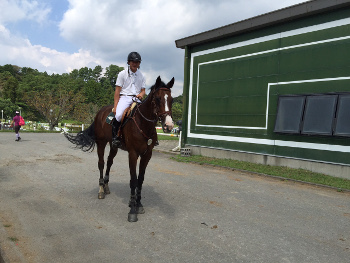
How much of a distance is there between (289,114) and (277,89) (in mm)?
1241

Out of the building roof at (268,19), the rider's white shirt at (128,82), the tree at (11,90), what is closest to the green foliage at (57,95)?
the tree at (11,90)

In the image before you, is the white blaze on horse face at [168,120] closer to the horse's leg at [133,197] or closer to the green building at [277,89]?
the horse's leg at [133,197]

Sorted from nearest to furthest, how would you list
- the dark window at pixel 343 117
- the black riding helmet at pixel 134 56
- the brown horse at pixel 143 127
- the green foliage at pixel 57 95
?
1. the brown horse at pixel 143 127
2. the black riding helmet at pixel 134 56
3. the dark window at pixel 343 117
4. the green foliage at pixel 57 95

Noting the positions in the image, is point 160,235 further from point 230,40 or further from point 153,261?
point 230,40

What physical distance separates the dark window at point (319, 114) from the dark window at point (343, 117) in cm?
16

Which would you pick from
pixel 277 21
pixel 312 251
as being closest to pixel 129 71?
pixel 312 251

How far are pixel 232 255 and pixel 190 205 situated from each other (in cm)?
210

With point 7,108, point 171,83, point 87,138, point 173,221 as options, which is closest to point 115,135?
point 171,83

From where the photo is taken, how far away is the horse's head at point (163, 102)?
13.5ft

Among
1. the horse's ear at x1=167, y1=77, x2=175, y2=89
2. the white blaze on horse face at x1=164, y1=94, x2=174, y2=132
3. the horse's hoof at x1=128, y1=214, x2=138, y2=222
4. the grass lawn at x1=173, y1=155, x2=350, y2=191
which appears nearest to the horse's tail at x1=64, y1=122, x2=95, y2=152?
the horse's hoof at x1=128, y1=214, x2=138, y2=222

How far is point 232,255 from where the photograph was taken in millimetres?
3395

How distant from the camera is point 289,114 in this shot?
970 centimetres

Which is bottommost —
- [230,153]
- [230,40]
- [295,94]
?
[230,153]

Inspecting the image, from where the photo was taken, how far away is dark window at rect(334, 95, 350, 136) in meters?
8.22
